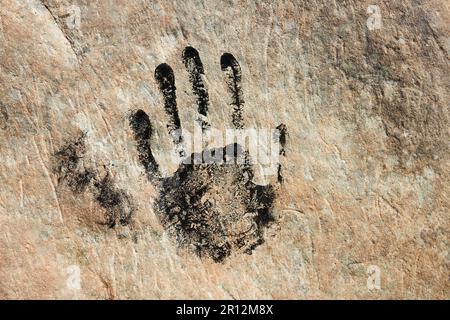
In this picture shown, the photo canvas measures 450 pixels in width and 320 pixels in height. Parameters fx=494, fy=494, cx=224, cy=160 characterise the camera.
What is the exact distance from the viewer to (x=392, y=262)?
184 inches

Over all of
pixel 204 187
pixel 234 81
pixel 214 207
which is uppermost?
pixel 234 81

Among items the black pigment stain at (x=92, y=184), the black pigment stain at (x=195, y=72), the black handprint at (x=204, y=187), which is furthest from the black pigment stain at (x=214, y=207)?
the black pigment stain at (x=195, y=72)

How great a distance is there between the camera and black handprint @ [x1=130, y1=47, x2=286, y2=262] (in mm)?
4660

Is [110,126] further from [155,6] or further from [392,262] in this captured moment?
[392,262]

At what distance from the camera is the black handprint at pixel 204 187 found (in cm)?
466

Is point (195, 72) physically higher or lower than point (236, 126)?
higher

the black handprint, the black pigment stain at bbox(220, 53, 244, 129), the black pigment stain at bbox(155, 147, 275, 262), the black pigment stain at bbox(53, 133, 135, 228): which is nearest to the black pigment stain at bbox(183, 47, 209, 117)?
the black handprint

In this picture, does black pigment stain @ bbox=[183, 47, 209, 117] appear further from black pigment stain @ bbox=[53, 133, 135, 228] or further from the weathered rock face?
black pigment stain @ bbox=[53, 133, 135, 228]

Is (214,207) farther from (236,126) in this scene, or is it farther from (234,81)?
(234,81)

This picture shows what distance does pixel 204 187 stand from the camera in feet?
15.3

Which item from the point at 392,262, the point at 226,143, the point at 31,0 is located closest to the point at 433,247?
the point at 392,262

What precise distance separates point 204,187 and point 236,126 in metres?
0.65

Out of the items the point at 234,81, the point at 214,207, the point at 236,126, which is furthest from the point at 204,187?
the point at 234,81

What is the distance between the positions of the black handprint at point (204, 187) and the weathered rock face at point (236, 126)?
0.02 metres
